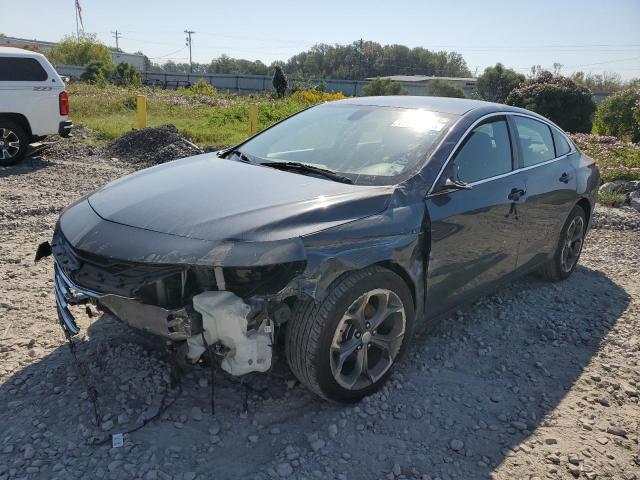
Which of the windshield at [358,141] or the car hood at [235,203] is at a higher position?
the windshield at [358,141]

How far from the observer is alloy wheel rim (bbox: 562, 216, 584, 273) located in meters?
4.97

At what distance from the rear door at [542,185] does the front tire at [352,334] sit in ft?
4.96

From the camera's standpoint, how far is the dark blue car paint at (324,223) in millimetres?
2652

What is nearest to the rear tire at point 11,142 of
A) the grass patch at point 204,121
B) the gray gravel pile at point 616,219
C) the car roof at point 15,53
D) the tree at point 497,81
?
the car roof at point 15,53

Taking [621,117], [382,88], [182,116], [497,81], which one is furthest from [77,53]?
[621,117]

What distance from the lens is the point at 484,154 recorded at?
383 cm

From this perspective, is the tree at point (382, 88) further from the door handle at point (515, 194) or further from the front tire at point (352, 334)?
the front tire at point (352, 334)

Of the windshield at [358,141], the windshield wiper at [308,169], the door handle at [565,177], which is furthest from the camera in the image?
the door handle at [565,177]

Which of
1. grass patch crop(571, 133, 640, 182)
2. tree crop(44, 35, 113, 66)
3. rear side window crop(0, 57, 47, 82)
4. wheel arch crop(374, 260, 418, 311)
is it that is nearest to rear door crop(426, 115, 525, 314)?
wheel arch crop(374, 260, 418, 311)

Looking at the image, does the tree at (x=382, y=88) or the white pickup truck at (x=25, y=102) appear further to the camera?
the tree at (x=382, y=88)

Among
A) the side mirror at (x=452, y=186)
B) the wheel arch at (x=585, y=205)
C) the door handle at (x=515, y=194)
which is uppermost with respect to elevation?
Result: the side mirror at (x=452, y=186)

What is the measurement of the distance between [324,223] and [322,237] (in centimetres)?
9

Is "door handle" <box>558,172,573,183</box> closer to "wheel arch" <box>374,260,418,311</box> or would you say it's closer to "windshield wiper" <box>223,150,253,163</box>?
"wheel arch" <box>374,260,418,311</box>

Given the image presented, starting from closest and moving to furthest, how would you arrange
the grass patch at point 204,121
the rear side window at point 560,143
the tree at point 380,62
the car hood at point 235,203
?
1. the car hood at point 235,203
2. the rear side window at point 560,143
3. the grass patch at point 204,121
4. the tree at point 380,62
